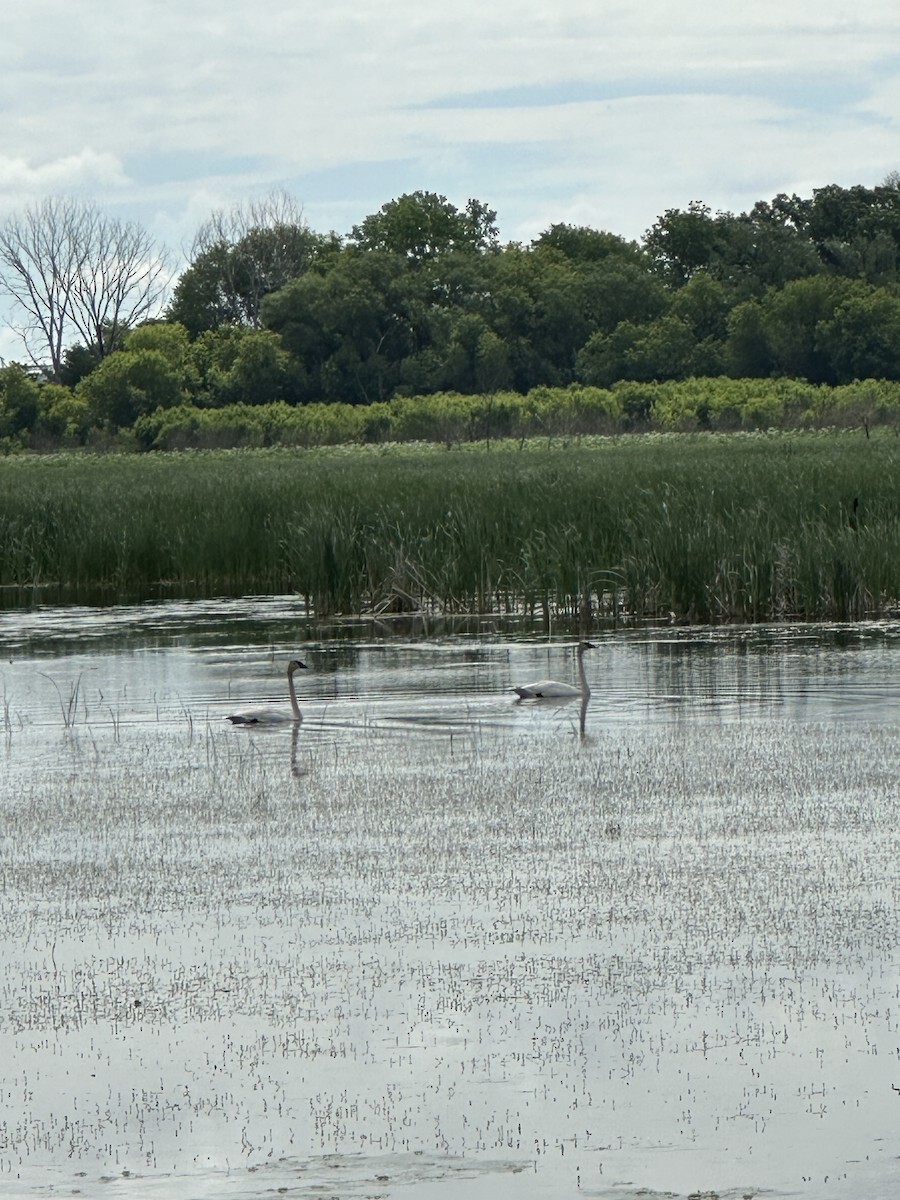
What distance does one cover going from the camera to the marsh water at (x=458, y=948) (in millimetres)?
4172

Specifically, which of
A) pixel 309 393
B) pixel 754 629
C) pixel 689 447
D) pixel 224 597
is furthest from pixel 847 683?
pixel 309 393

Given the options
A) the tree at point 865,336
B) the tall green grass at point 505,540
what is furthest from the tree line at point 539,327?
the tall green grass at point 505,540

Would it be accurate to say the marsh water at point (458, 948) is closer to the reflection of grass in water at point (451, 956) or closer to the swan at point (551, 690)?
the reflection of grass in water at point (451, 956)

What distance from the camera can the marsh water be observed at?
417 centimetres

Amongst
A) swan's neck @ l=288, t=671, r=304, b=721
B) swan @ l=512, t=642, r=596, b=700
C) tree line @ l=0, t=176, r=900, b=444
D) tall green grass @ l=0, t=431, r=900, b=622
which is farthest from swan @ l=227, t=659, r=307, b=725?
tree line @ l=0, t=176, r=900, b=444

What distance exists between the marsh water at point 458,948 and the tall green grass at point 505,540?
3.54 metres

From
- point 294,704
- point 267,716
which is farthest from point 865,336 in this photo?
point 267,716

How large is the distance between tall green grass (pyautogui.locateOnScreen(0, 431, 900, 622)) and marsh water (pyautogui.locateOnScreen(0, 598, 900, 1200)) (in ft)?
11.6

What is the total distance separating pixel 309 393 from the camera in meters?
58.7

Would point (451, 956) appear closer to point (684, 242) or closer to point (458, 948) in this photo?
point (458, 948)

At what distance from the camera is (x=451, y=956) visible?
551 cm

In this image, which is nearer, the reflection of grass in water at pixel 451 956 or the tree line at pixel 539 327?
the reflection of grass in water at pixel 451 956

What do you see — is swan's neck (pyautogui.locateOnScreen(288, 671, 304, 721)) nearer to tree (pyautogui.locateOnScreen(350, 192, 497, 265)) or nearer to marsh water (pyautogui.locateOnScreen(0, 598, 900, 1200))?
marsh water (pyautogui.locateOnScreen(0, 598, 900, 1200))

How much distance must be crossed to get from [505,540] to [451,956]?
10.6 metres
